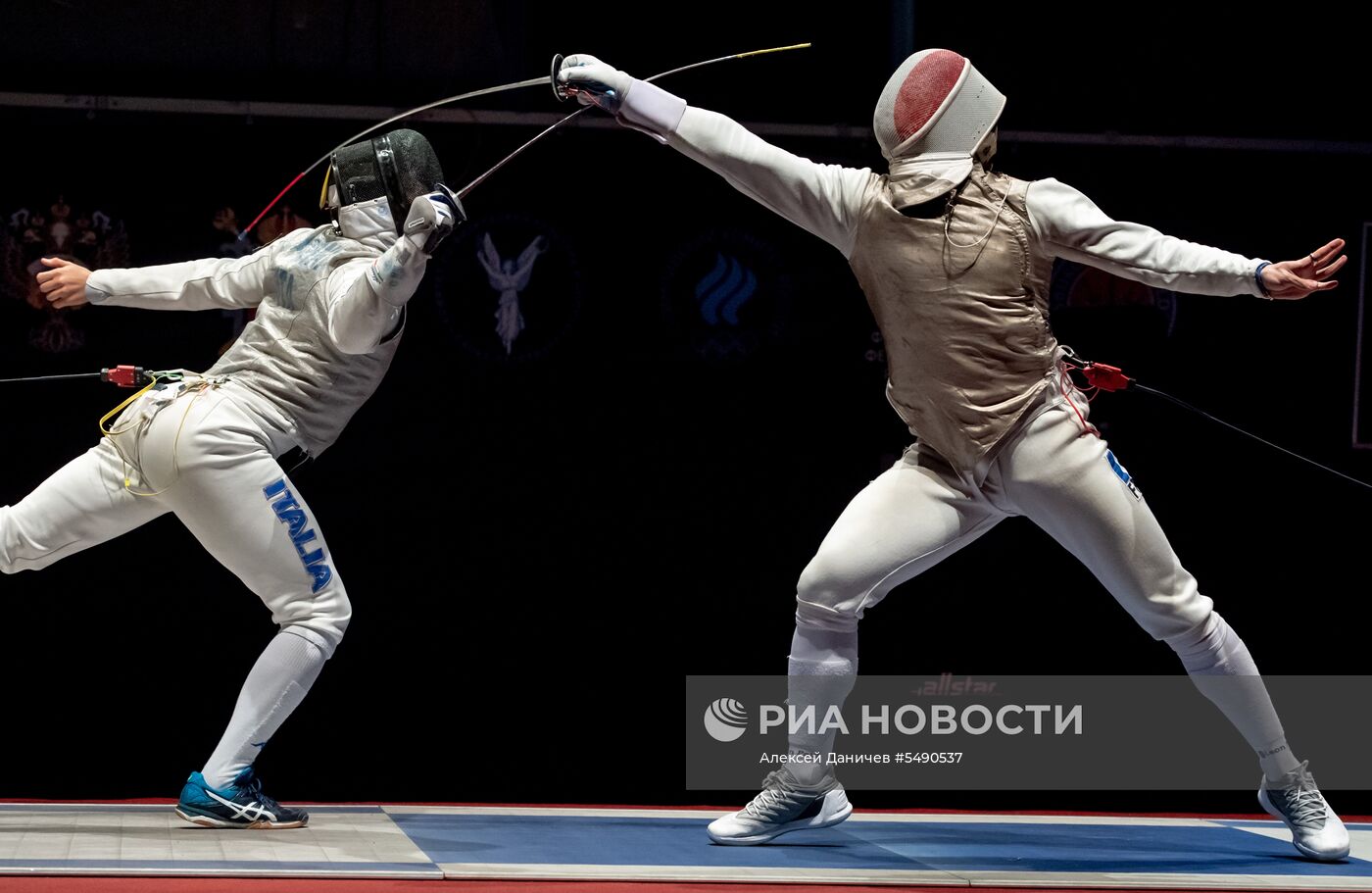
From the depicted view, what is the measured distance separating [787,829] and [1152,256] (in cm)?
114

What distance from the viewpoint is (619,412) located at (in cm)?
373

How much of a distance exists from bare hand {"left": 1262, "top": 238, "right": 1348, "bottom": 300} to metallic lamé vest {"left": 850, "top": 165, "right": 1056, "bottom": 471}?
1.16ft

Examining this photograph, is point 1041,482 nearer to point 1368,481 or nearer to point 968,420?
point 968,420

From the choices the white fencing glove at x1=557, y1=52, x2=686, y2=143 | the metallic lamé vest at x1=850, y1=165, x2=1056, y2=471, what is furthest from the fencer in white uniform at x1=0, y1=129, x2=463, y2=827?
the metallic lamé vest at x1=850, y1=165, x2=1056, y2=471

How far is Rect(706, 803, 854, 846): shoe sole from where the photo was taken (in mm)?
2631

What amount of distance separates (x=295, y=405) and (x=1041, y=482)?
4.35 feet

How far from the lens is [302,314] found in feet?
9.22

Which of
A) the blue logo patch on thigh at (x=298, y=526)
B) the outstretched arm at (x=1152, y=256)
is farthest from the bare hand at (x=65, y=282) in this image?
the outstretched arm at (x=1152, y=256)

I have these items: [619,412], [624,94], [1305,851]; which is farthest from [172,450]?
[1305,851]

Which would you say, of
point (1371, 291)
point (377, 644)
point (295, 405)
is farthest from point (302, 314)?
point (1371, 291)

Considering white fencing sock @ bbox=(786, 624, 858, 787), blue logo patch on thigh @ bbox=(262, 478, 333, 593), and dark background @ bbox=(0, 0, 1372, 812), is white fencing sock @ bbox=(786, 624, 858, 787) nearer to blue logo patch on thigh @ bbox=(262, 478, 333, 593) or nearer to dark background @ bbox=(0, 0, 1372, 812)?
blue logo patch on thigh @ bbox=(262, 478, 333, 593)

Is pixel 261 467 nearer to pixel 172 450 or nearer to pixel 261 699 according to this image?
pixel 172 450

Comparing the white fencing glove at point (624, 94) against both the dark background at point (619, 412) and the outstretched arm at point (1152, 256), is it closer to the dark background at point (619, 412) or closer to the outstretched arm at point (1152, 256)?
the outstretched arm at point (1152, 256)

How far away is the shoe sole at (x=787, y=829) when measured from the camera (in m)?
2.63
